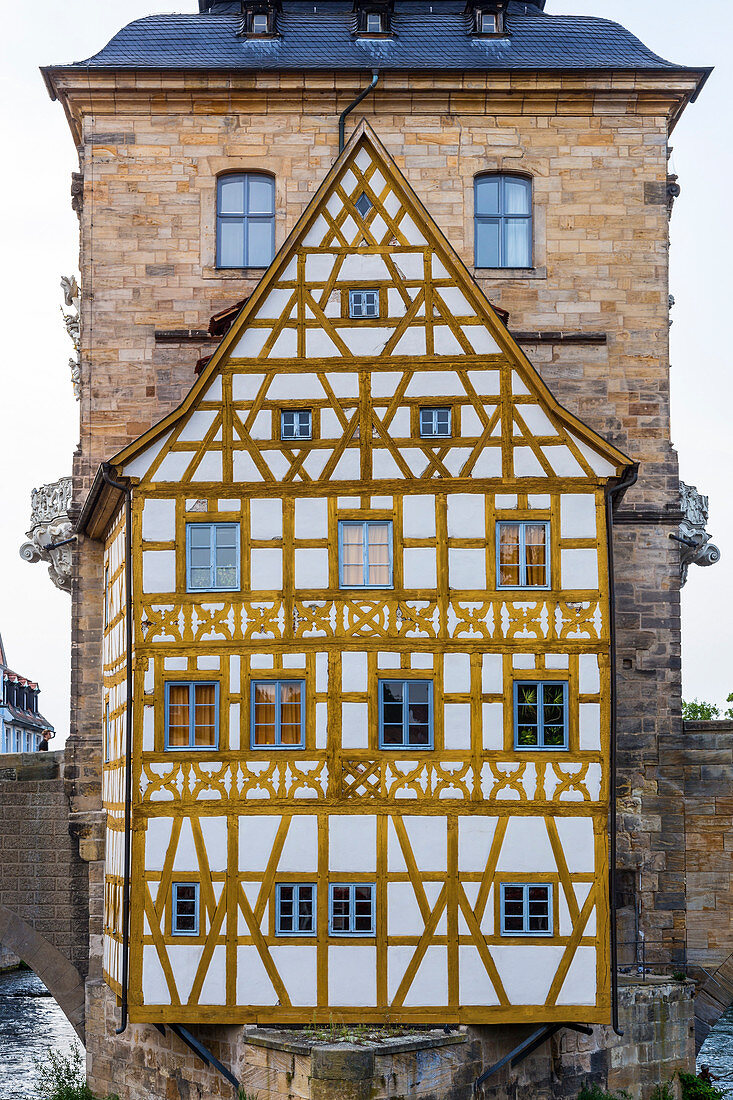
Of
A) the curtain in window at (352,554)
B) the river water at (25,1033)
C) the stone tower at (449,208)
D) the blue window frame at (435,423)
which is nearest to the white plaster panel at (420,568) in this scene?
the curtain in window at (352,554)

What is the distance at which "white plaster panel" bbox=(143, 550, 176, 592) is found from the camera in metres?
19.4

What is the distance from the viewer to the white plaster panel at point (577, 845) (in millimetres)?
18859

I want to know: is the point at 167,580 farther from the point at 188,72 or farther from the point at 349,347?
the point at 188,72

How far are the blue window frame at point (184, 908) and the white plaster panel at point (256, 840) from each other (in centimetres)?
68

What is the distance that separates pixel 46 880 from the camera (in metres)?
24.8

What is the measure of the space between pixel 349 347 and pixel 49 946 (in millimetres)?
11270

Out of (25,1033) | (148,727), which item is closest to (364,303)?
(148,727)

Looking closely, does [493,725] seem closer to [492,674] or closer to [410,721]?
[492,674]

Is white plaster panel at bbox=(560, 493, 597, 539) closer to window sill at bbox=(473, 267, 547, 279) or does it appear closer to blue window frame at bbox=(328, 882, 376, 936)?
blue window frame at bbox=(328, 882, 376, 936)

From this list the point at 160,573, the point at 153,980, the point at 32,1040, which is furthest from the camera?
the point at 32,1040

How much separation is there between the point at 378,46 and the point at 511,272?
4.71 metres

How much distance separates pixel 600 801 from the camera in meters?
19.0

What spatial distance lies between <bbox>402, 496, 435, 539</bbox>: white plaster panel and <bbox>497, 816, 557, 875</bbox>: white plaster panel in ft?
12.0

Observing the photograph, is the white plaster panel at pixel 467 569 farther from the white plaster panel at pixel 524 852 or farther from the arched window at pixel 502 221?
the arched window at pixel 502 221
